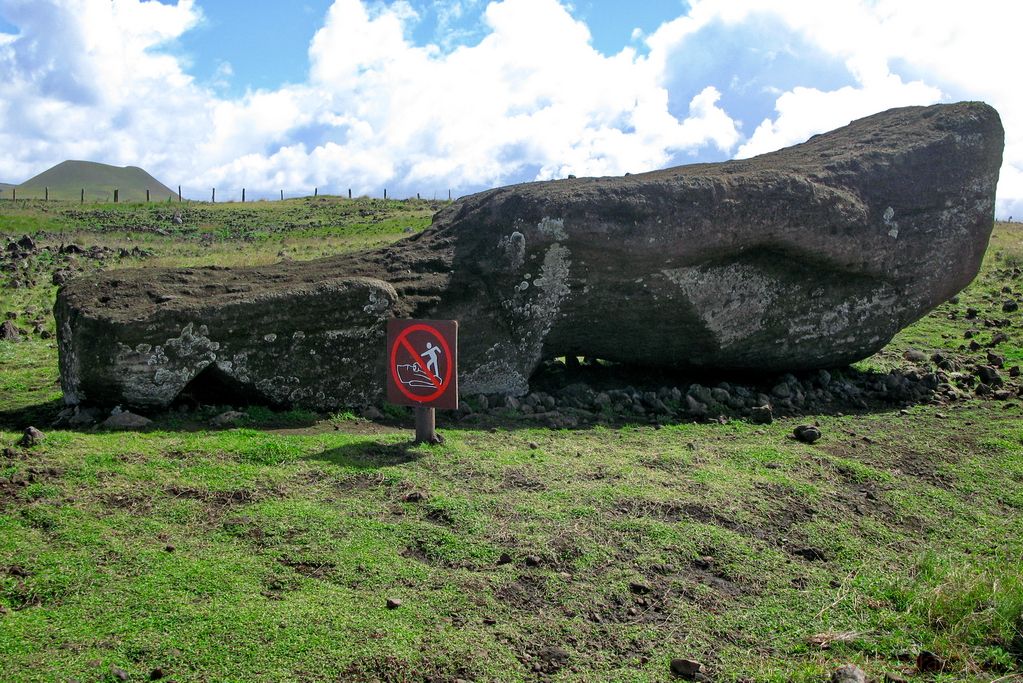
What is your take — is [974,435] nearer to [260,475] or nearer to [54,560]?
[260,475]

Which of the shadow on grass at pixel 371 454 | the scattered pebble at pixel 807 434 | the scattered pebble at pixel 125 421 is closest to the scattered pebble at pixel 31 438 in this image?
the scattered pebble at pixel 125 421

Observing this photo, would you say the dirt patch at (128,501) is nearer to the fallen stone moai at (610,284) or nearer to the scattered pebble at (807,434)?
the fallen stone moai at (610,284)

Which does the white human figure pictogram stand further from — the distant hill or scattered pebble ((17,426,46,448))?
the distant hill

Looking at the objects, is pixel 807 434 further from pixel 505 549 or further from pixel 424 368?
pixel 505 549

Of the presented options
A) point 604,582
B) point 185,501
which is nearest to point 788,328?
point 604,582

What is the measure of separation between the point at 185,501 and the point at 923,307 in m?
10.9

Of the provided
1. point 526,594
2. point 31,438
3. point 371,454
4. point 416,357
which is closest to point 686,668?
point 526,594

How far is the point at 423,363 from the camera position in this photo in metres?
9.12

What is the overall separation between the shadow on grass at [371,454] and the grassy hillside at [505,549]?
39 millimetres

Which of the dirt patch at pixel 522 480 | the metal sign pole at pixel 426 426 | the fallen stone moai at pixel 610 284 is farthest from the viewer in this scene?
the fallen stone moai at pixel 610 284

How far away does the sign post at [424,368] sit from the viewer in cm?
907

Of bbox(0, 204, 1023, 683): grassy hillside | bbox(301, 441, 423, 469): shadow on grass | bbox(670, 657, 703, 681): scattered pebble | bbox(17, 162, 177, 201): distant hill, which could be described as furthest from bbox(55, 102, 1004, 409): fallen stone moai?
bbox(17, 162, 177, 201): distant hill

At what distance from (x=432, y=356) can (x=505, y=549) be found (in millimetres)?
3058

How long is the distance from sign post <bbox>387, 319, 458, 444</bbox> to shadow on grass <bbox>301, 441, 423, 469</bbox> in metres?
0.28
